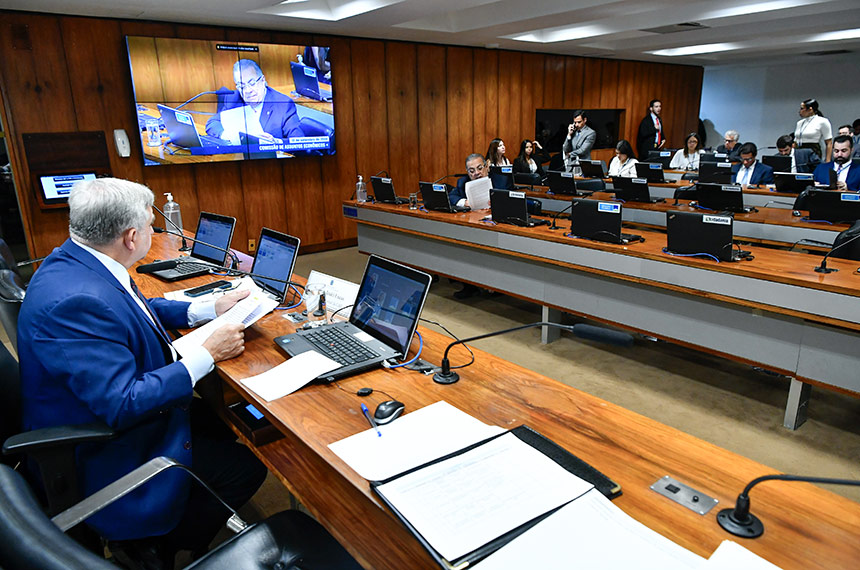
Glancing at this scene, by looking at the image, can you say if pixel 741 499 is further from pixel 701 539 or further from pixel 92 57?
pixel 92 57

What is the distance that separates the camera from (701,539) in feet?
2.99

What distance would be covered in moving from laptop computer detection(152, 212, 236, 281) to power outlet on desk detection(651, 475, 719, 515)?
2216 mm

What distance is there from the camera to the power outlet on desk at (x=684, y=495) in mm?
990

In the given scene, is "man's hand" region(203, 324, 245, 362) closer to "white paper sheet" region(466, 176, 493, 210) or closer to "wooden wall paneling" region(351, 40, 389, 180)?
"white paper sheet" region(466, 176, 493, 210)

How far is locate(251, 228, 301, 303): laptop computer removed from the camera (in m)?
2.25

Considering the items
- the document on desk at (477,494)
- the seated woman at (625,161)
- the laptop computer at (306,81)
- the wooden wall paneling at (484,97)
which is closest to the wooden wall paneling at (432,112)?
the wooden wall paneling at (484,97)

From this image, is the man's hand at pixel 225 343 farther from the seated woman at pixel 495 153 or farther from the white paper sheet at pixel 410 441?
the seated woman at pixel 495 153

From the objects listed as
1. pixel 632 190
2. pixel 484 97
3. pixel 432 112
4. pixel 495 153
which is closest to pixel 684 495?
pixel 632 190

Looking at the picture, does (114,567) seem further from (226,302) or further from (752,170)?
(752,170)

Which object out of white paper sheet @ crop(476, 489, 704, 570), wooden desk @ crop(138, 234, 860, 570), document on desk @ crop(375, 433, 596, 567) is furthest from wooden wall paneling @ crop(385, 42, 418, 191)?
white paper sheet @ crop(476, 489, 704, 570)

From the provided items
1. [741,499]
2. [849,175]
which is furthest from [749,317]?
[849,175]

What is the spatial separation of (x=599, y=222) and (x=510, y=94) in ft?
17.5

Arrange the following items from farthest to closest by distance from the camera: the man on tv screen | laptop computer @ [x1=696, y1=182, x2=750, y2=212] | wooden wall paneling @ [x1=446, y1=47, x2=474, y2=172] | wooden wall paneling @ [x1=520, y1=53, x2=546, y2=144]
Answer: wooden wall paneling @ [x1=520, y1=53, x2=546, y2=144] → wooden wall paneling @ [x1=446, y1=47, x2=474, y2=172] → the man on tv screen → laptop computer @ [x1=696, y1=182, x2=750, y2=212]

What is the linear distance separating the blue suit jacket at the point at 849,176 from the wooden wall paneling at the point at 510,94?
3.94m
